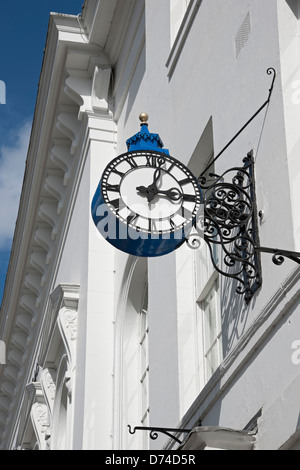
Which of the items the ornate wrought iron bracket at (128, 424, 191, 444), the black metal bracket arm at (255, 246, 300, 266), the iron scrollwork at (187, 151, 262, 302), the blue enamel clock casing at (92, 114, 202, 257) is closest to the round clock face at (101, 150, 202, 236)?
the blue enamel clock casing at (92, 114, 202, 257)

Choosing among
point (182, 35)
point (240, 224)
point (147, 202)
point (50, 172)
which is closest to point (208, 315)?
point (240, 224)

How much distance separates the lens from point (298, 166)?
7.23 metres

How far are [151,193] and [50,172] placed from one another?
40.4ft

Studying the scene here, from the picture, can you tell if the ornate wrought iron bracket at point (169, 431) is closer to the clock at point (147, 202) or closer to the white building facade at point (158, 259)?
the white building facade at point (158, 259)

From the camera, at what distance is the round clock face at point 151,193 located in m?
7.21

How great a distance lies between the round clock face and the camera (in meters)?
7.21

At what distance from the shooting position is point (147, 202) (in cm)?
728

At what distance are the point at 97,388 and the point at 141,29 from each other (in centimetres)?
508

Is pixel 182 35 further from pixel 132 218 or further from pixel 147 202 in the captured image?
pixel 132 218

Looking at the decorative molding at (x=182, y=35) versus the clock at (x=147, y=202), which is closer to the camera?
the clock at (x=147, y=202)

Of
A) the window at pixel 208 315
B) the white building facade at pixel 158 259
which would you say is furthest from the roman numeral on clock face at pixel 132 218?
the window at pixel 208 315

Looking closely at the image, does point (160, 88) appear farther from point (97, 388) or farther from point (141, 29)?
point (97, 388)
